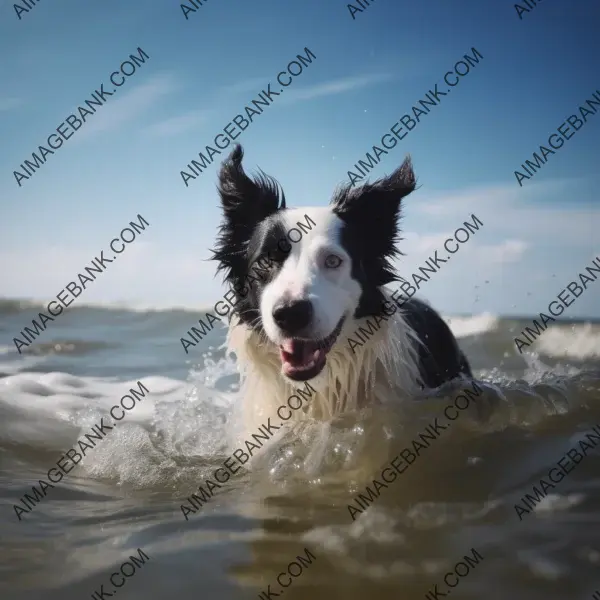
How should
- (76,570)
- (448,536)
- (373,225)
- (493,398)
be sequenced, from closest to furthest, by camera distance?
(76,570)
(448,536)
(493,398)
(373,225)

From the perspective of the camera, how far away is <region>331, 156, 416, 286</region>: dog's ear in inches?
175

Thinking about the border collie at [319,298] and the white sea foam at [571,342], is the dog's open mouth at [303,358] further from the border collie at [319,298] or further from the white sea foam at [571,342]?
the white sea foam at [571,342]

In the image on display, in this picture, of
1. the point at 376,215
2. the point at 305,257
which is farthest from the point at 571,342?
the point at 305,257

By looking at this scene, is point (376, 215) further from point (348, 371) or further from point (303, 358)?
point (303, 358)

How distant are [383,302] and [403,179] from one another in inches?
40.6

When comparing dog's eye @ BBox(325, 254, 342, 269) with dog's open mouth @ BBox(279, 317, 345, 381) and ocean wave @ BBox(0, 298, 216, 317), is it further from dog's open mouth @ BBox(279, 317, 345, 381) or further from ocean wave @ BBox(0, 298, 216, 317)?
ocean wave @ BBox(0, 298, 216, 317)

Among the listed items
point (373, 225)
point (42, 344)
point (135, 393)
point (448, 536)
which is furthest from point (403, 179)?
point (42, 344)

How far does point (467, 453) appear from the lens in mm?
3662

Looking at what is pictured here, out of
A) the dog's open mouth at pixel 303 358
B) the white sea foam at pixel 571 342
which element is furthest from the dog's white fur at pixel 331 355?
the white sea foam at pixel 571 342

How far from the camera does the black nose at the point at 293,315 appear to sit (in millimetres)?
3604

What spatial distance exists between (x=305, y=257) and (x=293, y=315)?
0.48 meters

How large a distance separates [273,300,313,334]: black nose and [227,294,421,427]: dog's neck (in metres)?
0.60

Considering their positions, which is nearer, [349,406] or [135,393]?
[349,406]

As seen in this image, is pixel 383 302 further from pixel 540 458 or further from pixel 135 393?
pixel 135 393
